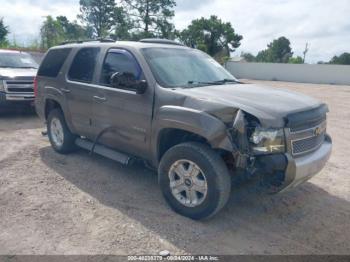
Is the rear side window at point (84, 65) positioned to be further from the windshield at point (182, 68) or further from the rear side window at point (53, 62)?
the windshield at point (182, 68)

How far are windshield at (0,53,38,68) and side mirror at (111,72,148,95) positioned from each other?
709cm

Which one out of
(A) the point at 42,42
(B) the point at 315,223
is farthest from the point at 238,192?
(A) the point at 42,42

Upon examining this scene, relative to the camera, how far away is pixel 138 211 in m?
4.04

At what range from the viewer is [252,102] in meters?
3.60

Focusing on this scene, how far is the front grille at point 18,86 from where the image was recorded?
29.2ft

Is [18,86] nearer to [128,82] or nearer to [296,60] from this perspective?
[128,82]

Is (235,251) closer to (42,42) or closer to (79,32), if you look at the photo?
(42,42)

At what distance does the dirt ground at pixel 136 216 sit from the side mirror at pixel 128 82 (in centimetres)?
140

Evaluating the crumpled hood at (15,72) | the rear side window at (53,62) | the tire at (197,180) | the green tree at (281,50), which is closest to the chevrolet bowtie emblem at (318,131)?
the tire at (197,180)

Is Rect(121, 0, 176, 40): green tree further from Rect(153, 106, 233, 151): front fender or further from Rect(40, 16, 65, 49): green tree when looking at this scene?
Rect(153, 106, 233, 151): front fender

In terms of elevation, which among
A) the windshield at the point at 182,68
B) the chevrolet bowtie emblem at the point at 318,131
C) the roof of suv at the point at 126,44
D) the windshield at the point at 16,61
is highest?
the roof of suv at the point at 126,44

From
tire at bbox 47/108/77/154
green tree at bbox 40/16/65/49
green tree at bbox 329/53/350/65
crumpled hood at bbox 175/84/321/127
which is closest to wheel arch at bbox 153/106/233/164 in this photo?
crumpled hood at bbox 175/84/321/127

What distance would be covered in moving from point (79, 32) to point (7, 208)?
4840 centimetres

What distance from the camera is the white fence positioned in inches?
1549
